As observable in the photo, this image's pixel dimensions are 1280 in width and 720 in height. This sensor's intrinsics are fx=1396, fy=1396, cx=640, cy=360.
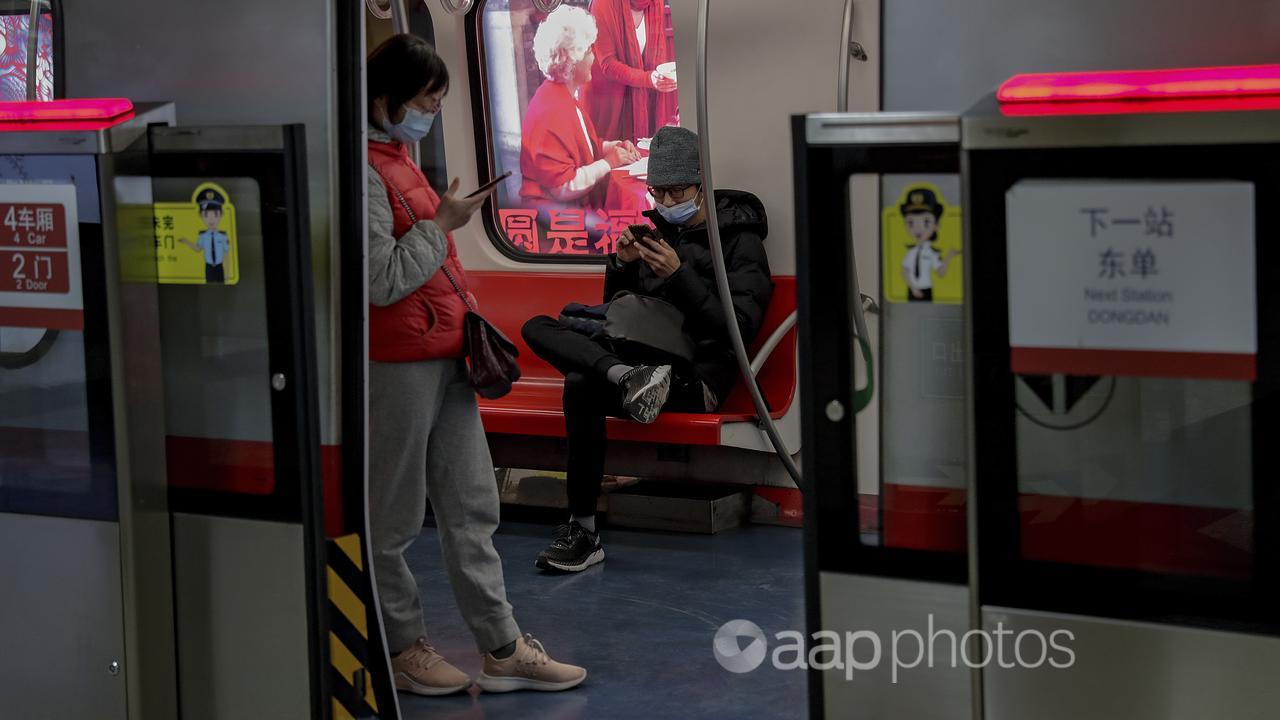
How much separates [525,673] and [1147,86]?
2329 mm

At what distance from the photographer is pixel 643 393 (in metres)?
5.11

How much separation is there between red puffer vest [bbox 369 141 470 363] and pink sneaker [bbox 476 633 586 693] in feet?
2.80

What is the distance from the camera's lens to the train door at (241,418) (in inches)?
108

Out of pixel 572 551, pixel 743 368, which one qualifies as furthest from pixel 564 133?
pixel 743 368

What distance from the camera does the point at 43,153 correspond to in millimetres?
2732

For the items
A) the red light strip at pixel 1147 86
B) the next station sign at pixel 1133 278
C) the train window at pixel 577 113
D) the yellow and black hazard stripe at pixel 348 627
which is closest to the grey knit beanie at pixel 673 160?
the train window at pixel 577 113

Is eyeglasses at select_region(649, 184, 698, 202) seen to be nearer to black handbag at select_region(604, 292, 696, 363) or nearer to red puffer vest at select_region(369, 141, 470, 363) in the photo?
black handbag at select_region(604, 292, 696, 363)

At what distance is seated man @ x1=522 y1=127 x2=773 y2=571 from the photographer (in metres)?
5.10

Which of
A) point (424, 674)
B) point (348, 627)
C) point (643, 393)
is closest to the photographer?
point (348, 627)

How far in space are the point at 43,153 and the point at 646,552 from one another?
2.89 m

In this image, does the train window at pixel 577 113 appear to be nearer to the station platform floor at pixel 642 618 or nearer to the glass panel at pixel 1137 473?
the station platform floor at pixel 642 618

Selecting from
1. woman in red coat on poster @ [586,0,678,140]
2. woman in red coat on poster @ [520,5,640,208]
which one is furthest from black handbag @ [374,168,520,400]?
woman in red coat on poster @ [586,0,678,140]

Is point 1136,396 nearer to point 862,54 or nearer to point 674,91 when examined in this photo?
point 862,54

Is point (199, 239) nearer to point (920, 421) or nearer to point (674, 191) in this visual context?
point (920, 421)
